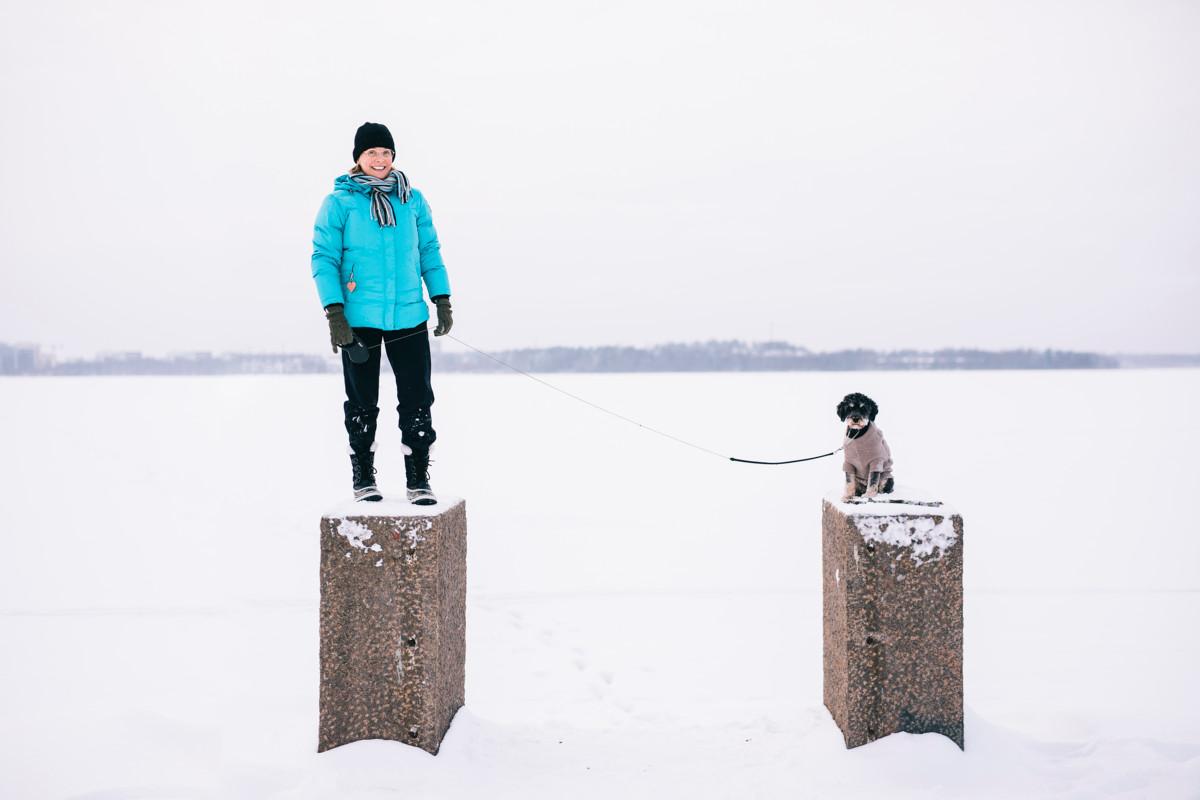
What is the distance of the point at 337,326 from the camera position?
3.65 meters

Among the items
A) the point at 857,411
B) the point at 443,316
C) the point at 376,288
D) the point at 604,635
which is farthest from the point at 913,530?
Result: the point at 604,635

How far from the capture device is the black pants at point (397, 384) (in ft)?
12.5

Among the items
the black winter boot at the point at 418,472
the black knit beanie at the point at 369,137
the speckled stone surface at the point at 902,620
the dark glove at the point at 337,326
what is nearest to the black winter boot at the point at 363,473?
the black winter boot at the point at 418,472

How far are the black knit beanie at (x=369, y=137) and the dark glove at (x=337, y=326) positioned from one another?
2.20ft

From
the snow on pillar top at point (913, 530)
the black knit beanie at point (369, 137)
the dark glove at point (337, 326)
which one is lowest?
the snow on pillar top at point (913, 530)

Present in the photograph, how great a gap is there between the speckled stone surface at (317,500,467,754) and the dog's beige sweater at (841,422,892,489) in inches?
68.1

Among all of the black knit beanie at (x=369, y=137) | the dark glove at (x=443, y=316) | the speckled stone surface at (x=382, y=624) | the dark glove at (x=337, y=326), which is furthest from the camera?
the dark glove at (x=443, y=316)

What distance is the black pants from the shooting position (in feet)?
12.5

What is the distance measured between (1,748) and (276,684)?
1222mm

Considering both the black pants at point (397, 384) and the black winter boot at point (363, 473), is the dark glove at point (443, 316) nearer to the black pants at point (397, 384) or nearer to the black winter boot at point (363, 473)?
the black pants at point (397, 384)

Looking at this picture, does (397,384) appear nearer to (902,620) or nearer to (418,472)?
(418,472)

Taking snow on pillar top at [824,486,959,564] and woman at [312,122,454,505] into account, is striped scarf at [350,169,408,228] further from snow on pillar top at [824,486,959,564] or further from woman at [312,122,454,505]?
snow on pillar top at [824,486,959,564]

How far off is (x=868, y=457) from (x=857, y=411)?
20 cm

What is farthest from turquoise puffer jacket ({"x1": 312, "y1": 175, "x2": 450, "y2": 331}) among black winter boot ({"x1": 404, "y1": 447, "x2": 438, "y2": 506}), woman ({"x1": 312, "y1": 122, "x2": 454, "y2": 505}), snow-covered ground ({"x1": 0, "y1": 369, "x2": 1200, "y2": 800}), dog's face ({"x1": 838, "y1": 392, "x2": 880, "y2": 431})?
dog's face ({"x1": 838, "y1": 392, "x2": 880, "y2": 431})
